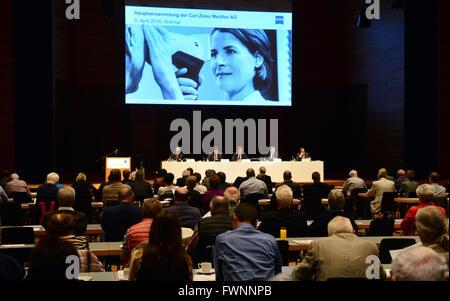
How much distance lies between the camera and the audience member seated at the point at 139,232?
12.8ft

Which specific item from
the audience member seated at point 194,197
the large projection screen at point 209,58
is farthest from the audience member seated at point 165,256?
the large projection screen at point 209,58

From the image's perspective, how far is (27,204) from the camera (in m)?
7.89

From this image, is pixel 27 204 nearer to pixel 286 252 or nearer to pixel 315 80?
pixel 286 252

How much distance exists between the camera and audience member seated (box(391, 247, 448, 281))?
5.65 ft

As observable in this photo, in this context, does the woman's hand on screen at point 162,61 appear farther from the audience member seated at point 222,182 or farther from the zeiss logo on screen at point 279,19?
the audience member seated at point 222,182

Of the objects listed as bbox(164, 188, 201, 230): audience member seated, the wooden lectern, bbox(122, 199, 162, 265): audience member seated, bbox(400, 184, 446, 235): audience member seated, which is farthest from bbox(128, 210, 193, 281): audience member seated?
the wooden lectern

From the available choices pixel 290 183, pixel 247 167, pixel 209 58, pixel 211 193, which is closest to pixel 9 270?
pixel 211 193

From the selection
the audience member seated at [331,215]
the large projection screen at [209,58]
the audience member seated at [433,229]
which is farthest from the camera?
the large projection screen at [209,58]

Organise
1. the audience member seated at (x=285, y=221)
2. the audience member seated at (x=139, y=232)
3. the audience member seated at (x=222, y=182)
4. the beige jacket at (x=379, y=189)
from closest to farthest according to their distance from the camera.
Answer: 1. the audience member seated at (x=139, y=232)
2. the audience member seated at (x=285, y=221)
3. the audience member seated at (x=222, y=182)
4. the beige jacket at (x=379, y=189)

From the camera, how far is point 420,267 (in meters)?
1.75

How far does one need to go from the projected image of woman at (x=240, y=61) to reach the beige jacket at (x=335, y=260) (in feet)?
36.5

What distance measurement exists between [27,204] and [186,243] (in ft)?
14.3

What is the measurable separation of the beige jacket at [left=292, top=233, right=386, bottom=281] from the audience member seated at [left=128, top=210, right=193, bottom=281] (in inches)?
29.0

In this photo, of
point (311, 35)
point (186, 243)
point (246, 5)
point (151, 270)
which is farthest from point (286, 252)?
point (311, 35)
